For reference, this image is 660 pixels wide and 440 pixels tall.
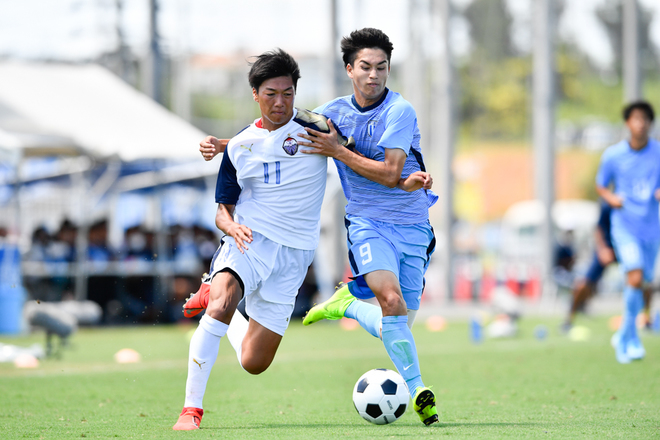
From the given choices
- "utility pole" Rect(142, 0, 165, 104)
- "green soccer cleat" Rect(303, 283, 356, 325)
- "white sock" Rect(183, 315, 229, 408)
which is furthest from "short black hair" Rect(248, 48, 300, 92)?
"utility pole" Rect(142, 0, 165, 104)

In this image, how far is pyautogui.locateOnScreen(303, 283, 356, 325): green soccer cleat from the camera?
22.6 ft

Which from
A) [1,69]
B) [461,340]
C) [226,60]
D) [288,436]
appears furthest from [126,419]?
[226,60]

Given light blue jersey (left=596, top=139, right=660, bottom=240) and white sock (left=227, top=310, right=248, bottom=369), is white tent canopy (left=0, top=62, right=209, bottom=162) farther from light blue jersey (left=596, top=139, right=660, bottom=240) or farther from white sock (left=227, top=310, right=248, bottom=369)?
white sock (left=227, top=310, right=248, bottom=369)

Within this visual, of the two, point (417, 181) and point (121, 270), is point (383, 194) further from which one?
point (121, 270)

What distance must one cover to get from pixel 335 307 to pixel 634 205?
15.2 ft

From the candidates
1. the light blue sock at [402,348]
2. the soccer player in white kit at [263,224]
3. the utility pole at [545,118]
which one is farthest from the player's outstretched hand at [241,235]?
the utility pole at [545,118]

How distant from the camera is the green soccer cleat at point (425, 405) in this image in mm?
5527

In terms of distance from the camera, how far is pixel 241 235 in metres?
5.82

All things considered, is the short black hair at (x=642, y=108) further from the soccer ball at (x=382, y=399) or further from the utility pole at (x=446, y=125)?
the utility pole at (x=446, y=125)

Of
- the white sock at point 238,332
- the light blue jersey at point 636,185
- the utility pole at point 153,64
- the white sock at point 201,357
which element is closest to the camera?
the white sock at point 201,357

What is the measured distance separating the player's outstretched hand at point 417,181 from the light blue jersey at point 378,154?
21 centimetres

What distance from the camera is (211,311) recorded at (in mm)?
5770

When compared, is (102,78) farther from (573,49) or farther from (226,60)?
(226,60)

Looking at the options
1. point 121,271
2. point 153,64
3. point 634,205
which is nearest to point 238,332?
point 634,205
